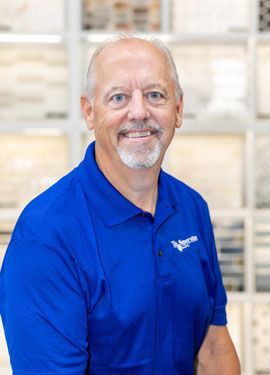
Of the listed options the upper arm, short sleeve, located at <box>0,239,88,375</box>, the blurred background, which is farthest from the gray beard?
the blurred background

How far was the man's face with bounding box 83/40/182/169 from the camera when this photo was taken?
3.94 feet

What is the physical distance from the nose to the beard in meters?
0.02

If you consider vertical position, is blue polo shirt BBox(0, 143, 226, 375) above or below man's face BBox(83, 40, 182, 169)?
below

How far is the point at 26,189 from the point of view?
270 centimetres

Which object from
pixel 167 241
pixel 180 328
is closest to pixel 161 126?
pixel 167 241

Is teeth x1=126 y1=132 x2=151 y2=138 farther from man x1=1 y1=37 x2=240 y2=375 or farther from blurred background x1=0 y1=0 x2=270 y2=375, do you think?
blurred background x1=0 y1=0 x2=270 y2=375

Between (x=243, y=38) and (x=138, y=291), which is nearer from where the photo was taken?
(x=138, y=291)

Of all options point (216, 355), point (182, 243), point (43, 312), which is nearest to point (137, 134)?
point (182, 243)

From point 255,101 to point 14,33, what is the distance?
0.98m

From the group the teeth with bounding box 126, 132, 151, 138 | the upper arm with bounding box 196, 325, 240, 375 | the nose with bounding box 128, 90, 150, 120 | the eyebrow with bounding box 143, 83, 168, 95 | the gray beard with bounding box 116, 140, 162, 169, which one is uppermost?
the eyebrow with bounding box 143, 83, 168, 95

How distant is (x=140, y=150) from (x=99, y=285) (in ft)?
0.85

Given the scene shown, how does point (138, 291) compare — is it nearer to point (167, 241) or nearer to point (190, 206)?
point (167, 241)

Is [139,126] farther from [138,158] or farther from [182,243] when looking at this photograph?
[182,243]

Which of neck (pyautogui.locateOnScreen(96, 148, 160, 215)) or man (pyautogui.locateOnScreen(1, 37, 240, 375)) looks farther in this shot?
neck (pyautogui.locateOnScreen(96, 148, 160, 215))
